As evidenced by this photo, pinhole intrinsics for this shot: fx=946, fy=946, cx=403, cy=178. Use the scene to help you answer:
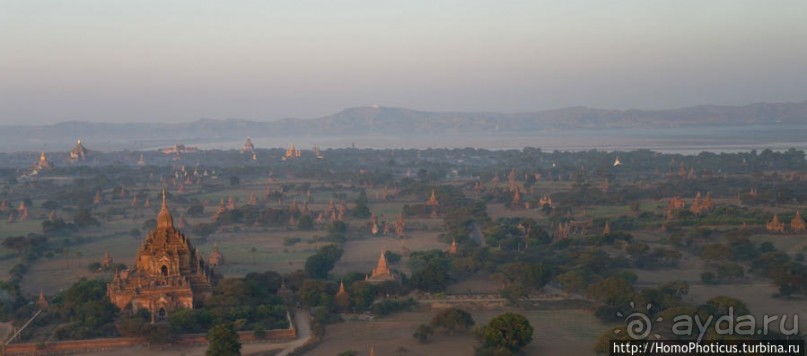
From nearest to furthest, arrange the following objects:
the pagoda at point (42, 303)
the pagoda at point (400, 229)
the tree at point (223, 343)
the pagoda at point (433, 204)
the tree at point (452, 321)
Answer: the tree at point (223, 343) → the tree at point (452, 321) → the pagoda at point (42, 303) → the pagoda at point (400, 229) → the pagoda at point (433, 204)

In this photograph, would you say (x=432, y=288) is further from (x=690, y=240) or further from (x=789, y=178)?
(x=789, y=178)

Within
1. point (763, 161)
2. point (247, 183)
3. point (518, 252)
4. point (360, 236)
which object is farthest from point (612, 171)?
point (518, 252)

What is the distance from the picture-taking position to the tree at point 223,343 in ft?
70.2

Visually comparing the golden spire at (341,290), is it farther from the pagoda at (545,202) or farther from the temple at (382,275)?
the pagoda at (545,202)

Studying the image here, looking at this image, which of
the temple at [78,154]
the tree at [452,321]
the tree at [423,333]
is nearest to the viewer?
the tree at [423,333]

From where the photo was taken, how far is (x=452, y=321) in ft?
82.5

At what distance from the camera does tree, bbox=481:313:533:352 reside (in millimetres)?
22578

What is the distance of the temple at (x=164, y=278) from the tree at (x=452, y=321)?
715cm

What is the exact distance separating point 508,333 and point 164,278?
1063 centimetres

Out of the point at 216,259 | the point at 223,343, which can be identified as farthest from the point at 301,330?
the point at 216,259

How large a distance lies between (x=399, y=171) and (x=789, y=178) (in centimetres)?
3626

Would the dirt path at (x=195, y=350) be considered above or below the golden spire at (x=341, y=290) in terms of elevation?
below

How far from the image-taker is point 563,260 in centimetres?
3506

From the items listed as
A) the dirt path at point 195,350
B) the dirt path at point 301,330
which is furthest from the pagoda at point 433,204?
the dirt path at point 195,350
